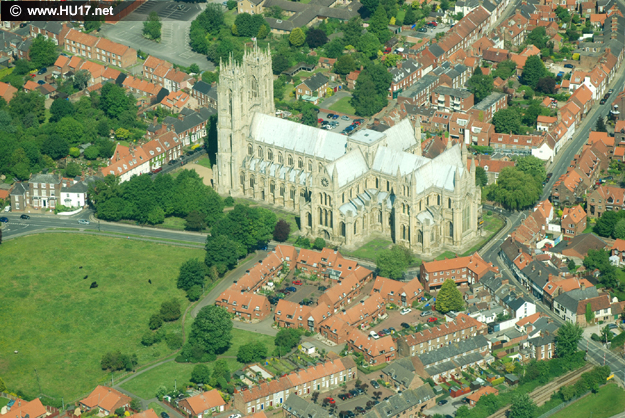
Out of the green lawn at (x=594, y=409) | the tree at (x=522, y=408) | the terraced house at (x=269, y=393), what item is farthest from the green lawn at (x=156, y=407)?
the green lawn at (x=594, y=409)

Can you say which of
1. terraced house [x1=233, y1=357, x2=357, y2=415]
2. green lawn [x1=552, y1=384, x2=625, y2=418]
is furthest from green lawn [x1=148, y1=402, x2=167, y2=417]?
green lawn [x1=552, y1=384, x2=625, y2=418]

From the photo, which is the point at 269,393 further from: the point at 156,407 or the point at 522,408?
the point at 522,408

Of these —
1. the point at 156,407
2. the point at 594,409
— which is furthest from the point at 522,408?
the point at 156,407

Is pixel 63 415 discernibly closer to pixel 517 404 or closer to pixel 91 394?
pixel 91 394

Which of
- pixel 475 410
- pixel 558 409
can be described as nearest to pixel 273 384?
pixel 475 410

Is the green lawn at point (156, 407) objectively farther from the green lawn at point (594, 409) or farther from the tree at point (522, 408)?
the green lawn at point (594, 409)

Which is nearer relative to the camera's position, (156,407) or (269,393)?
(269,393)

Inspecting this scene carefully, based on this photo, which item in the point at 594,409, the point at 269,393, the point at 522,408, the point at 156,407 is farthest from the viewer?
the point at 594,409

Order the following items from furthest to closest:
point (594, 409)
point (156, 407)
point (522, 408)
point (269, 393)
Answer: point (594, 409) < point (156, 407) < point (269, 393) < point (522, 408)

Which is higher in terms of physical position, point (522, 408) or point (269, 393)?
point (522, 408)
